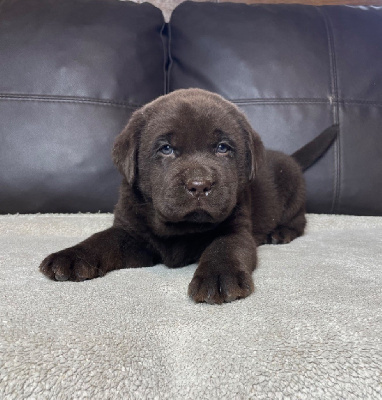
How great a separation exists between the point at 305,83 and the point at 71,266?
2.21m

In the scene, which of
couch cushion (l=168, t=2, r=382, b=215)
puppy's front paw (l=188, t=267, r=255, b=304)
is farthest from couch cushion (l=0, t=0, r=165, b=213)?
puppy's front paw (l=188, t=267, r=255, b=304)

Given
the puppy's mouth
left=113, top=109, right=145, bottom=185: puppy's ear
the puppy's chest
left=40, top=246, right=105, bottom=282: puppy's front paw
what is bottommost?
the puppy's chest

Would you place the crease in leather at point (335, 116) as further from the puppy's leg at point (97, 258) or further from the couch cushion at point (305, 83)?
the puppy's leg at point (97, 258)

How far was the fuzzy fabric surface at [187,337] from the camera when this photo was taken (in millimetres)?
798

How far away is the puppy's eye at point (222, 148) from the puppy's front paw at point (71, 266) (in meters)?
0.70

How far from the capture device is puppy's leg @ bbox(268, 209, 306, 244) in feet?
7.57

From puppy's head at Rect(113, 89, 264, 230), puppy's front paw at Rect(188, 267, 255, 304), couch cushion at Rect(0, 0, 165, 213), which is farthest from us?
couch cushion at Rect(0, 0, 165, 213)

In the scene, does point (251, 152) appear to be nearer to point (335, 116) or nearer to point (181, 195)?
point (181, 195)

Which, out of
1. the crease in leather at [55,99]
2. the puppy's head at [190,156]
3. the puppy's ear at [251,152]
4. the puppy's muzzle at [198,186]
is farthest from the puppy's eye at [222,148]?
the crease in leather at [55,99]

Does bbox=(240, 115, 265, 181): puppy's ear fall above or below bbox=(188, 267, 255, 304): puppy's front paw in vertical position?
above

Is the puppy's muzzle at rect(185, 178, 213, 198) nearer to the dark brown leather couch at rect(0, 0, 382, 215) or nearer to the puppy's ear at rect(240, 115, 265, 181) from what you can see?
the puppy's ear at rect(240, 115, 265, 181)

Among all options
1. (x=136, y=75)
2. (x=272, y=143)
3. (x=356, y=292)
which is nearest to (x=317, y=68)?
(x=272, y=143)

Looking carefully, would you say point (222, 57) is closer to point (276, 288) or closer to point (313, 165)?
point (313, 165)

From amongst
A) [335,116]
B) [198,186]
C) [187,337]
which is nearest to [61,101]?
[198,186]
